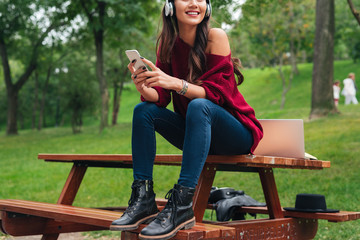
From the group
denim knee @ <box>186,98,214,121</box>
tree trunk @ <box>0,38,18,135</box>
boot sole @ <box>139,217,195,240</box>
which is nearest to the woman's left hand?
denim knee @ <box>186,98,214,121</box>

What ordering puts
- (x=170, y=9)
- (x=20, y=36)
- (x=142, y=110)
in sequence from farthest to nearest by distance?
(x=20, y=36) < (x=170, y=9) < (x=142, y=110)

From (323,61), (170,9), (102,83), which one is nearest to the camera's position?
(170,9)

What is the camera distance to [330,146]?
955cm

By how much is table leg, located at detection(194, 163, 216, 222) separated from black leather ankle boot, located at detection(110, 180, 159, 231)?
0.26 m

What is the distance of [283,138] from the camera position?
3.29 metres

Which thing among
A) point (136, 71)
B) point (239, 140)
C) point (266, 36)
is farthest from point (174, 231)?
point (266, 36)

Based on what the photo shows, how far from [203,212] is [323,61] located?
11220 millimetres

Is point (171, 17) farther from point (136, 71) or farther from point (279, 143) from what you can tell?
point (279, 143)

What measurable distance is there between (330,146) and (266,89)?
2885 cm

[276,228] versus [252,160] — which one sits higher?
[252,160]

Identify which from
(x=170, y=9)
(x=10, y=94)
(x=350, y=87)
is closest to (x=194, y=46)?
(x=170, y=9)

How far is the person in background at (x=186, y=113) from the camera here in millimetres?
2662

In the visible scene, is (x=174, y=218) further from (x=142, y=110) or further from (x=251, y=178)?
(x=251, y=178)

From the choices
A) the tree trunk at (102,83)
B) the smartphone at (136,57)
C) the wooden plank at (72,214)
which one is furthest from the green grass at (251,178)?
the tree trunk at (102,83)
